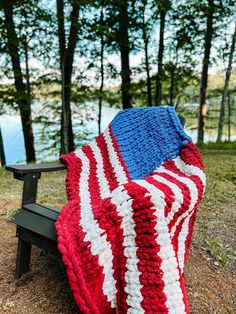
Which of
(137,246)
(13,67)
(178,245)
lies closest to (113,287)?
(137,246)

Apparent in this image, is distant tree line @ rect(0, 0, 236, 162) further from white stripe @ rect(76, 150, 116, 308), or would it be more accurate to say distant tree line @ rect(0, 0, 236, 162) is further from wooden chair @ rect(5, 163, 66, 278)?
white stripe @ rect(76, 150, 116, 308)

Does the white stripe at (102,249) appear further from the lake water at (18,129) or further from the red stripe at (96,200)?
the lake water at (18,129)

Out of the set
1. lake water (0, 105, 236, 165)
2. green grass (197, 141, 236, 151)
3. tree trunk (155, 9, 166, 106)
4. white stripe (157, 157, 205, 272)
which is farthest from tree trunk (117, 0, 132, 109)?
white stripe (157, 157, 205, 272)

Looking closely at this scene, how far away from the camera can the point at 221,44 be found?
32.8ft

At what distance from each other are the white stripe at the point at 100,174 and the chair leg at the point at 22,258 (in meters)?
0.52

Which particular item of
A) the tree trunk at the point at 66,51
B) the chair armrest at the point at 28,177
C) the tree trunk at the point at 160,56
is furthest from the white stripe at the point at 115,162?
the tree trunk at the point at 160,56

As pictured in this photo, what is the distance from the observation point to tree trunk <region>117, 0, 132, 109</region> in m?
8.66

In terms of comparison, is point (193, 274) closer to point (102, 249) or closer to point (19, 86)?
point (102, 249)

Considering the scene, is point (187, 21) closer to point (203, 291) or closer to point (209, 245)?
point (209, 245)

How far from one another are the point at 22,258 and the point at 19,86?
25.1ft

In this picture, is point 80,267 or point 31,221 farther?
point 31,221

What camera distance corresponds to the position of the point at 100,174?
7.22 feet

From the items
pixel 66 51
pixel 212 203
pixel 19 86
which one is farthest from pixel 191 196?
pixel 19 86

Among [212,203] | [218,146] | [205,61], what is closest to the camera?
[212,203]
